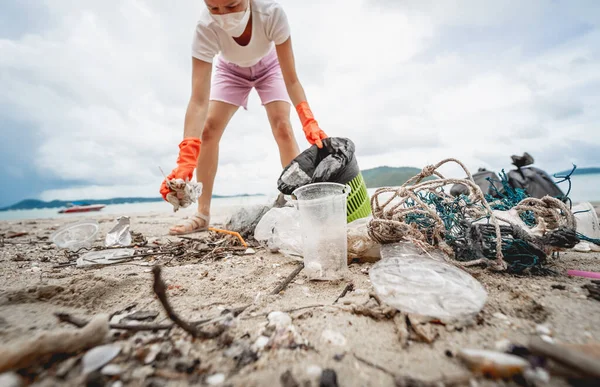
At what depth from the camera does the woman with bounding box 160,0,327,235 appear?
2482mm

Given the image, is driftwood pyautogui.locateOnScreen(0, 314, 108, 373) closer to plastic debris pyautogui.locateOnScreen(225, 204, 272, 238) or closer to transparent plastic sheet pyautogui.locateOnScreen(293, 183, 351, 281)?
transparent plastic sheet pyautogui.locateOnScreen(293, 183, 351, 281)

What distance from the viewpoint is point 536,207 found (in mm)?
1511

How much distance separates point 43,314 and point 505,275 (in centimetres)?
223

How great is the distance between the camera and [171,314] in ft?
2.57

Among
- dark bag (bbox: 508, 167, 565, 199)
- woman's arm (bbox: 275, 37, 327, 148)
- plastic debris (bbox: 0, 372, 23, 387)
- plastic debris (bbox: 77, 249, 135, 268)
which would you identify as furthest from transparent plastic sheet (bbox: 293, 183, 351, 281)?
dark bag (bbox: 508, 167, 565, 199)

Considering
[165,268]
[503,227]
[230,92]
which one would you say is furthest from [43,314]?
[230,92]

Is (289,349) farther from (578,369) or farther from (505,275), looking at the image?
(505,275)

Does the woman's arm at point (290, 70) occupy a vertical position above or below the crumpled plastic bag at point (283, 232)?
above

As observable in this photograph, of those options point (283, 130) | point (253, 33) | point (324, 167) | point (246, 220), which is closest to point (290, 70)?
point (253, 33)

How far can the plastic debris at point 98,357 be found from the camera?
692mm

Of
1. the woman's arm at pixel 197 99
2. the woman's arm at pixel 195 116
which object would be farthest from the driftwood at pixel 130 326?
the woman's arm at pixel 197 99

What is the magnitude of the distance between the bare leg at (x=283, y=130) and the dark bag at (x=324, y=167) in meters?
0.89

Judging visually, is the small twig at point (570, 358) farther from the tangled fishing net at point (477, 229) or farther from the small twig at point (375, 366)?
the tangled fishing net at point (477, 229)

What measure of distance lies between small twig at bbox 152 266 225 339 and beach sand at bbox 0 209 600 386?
3 centimetres
